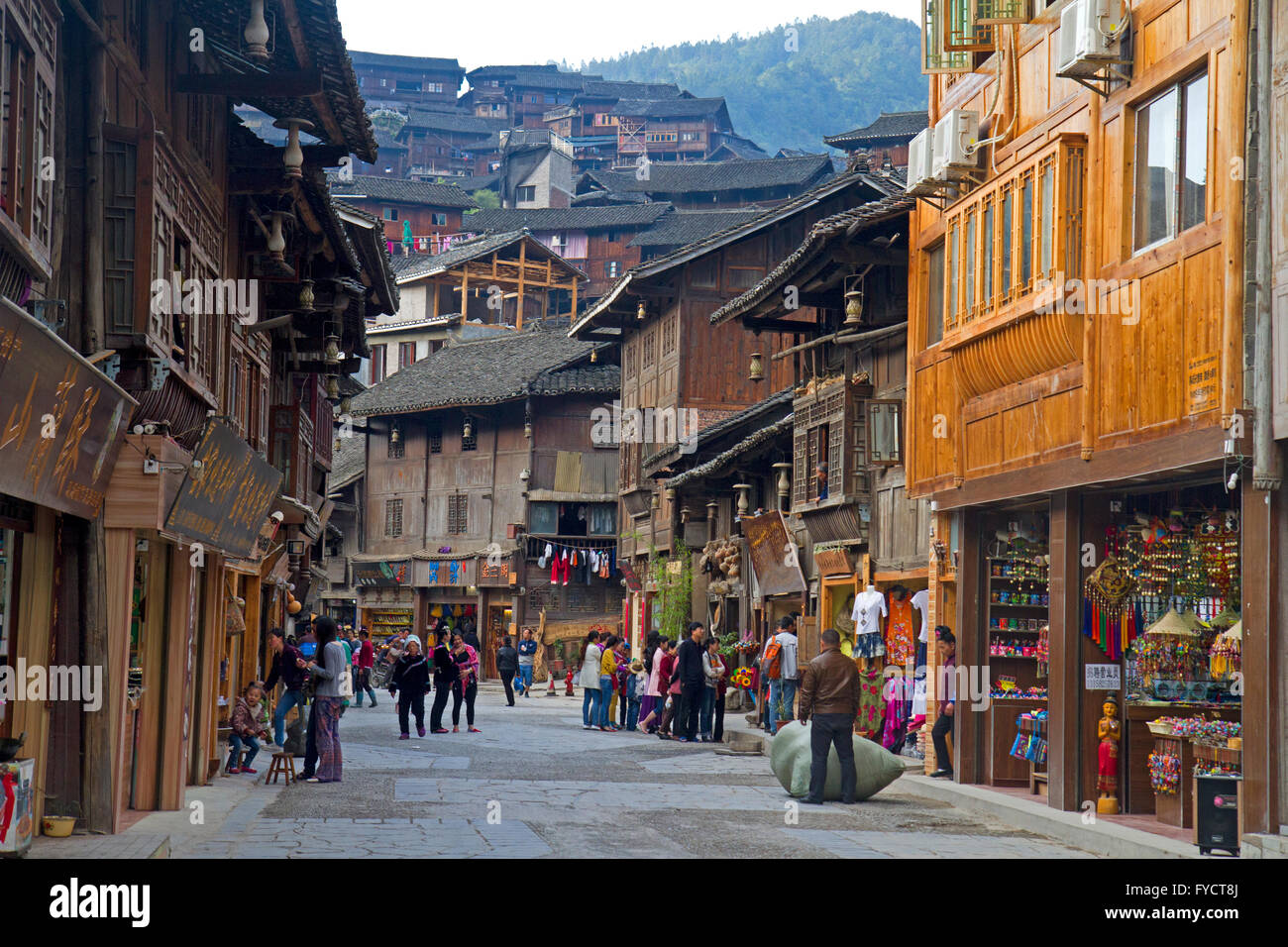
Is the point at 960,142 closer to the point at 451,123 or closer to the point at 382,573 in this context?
the point at 382,573

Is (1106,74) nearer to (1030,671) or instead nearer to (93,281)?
(1030,671)

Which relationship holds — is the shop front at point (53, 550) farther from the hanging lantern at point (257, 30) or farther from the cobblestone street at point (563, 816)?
the hanging lantern at point (257, 30)

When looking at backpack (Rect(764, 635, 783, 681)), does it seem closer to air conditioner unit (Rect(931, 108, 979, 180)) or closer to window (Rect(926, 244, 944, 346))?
window (Rect(926, 244, 944, 346))

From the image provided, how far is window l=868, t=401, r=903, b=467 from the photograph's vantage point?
79.4 feet

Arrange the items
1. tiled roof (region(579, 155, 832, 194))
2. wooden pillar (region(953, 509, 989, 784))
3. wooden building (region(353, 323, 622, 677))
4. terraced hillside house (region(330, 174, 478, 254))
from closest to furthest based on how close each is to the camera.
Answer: wooden pillar (region(953, 509, 989, 784)) < wooden building (region(353, 323, 622, 677)) < tiled roof (region(579, 155, 832, 194)) < terraced hillside house (region(330, 174, 478, 254))

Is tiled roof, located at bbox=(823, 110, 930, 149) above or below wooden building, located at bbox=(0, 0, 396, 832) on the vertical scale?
above

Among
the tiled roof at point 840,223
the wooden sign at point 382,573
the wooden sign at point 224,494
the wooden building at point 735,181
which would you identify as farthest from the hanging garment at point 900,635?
the wooden building at point 735,181

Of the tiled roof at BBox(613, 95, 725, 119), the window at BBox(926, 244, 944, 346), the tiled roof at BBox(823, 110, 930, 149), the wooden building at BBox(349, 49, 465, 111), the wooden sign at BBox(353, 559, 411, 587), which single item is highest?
the wooden building at BBox(349, 49, 465, 111)

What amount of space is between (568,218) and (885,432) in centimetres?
5558

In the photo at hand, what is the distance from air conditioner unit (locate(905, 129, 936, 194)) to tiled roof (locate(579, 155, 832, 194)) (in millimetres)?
52577

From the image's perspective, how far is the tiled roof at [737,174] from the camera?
71.7 m

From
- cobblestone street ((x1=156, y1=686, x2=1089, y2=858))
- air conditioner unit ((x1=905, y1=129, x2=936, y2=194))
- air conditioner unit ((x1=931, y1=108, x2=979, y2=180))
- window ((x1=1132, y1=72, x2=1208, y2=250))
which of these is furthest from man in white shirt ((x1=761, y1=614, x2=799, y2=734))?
window ((x1=1132, y1=72, x2=1208, y2=250))

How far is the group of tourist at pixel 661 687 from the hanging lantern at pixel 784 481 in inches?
150

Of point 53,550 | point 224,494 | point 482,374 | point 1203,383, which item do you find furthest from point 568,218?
point 53,550
